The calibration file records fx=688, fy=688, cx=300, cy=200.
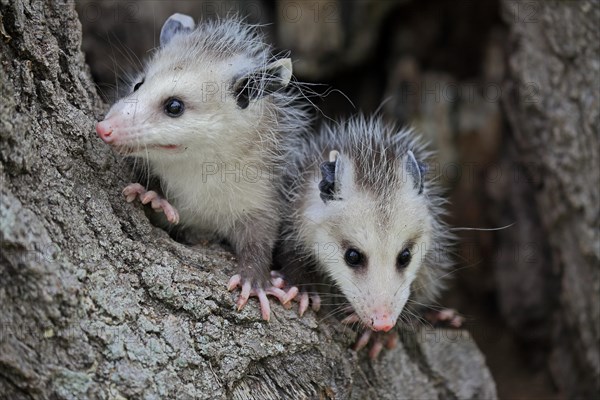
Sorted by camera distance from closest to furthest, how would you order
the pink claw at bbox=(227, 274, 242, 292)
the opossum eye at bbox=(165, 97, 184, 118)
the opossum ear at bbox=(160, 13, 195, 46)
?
the pink claw at bbox=(227, 274, 242, 292), the opossum eye at bbox=(165, 97, 184, 118), the opossum ear at bbox=(160, 13, 195, 46)

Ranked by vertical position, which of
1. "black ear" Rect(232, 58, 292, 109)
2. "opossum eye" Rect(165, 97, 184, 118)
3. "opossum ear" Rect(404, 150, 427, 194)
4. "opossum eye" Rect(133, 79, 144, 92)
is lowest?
"opossum ear" Rect(404, 150, 427, 194)

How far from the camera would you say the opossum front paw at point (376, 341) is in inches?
113

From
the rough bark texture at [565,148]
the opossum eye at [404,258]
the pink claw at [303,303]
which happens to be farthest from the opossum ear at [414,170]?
the rough bark texture at [565,148]

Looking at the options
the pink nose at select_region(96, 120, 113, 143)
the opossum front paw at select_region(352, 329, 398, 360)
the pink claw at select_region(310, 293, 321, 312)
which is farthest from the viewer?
the opossum front paw at select_region(352, 329, 398, 360)

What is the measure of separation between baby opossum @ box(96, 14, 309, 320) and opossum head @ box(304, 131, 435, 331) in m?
0.26

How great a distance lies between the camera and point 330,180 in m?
2.79

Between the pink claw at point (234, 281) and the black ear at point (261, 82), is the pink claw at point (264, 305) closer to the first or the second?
the pink claw at point (234, 281)

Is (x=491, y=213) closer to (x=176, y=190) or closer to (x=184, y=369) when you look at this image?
(x=176, y=190)

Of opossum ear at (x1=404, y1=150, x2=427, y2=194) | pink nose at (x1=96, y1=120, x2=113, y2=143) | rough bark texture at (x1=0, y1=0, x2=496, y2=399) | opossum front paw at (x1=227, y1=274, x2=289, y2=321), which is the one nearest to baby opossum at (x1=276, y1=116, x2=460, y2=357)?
opossum ear at (x1=404, y1=150, x2=427, y2=194)

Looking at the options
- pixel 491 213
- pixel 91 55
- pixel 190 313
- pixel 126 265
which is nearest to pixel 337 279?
pixel 190 313

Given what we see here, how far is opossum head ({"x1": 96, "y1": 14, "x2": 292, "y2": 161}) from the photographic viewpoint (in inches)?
99.7

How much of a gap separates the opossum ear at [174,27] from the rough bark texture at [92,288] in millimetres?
617

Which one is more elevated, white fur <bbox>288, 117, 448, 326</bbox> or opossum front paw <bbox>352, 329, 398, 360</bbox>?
white fur <bbox>288, 117, 448, 326</bbox>

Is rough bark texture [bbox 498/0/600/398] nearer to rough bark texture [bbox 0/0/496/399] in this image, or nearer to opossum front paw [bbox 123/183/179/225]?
rough bark texture [bbox 0/0/496/399]
